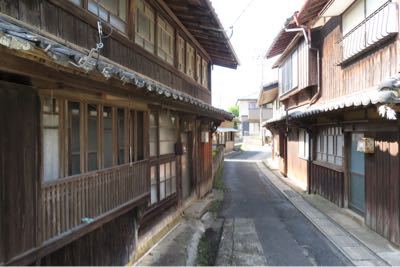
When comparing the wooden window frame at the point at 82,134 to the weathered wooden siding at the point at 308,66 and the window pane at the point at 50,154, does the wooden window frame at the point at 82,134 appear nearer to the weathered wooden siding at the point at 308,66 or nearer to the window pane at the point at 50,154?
the window pane at the point at 50,154

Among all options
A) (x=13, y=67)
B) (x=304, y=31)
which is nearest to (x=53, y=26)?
(x=13, y=67)

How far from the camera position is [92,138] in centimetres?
621

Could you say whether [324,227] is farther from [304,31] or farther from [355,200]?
[304,31]

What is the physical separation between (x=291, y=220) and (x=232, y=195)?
19.2 ft

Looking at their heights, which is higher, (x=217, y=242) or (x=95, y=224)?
(x=95, y=224)

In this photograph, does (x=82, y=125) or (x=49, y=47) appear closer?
(x=49, y=47)

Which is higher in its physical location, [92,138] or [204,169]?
[92,138]

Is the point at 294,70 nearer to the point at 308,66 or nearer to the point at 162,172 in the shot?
the point at 308,66

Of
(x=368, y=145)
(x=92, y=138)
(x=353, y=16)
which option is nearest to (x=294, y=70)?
(x=353, y=16)

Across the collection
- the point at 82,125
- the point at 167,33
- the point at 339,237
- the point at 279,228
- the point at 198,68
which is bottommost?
the point at 279,228

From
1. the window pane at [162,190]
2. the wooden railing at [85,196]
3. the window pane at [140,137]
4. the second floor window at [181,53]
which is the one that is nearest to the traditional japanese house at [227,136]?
the second floor window at [181,53]

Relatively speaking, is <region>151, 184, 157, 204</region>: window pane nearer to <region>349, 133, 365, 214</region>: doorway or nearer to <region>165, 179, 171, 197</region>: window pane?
<region>165, 179, 171, 197</region>: window pane

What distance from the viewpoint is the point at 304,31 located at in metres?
16.6

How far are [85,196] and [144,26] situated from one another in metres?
5.19
